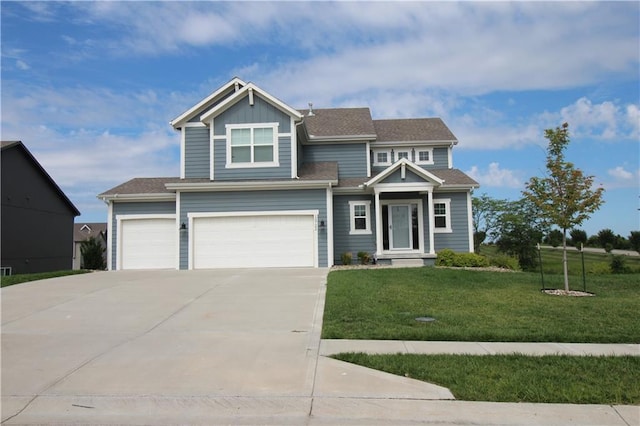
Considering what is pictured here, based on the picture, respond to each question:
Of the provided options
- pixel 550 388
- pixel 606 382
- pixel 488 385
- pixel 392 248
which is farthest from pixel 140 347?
pixel 392 248

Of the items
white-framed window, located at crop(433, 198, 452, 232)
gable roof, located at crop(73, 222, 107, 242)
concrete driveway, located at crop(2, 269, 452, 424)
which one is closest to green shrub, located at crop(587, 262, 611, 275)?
white-framed window, located at crop(433, 198, 452, 232)

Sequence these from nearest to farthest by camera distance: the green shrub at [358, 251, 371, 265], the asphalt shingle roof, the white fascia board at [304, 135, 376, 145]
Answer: the green shrub at [358, 251, 371, 265] < the white fascia board at [304, 135, 376, 145] < the asphalt shingle roof

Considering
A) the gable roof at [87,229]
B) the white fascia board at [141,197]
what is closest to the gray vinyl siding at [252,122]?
the white fascia board at [141,197]

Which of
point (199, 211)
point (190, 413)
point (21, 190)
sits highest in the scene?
point (21, 190)

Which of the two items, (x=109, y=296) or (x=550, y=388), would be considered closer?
(x=550, y=388)

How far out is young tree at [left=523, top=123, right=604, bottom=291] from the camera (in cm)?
1245

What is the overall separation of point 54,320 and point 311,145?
1525cm

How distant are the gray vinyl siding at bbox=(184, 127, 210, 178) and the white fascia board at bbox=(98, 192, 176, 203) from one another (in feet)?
3.64

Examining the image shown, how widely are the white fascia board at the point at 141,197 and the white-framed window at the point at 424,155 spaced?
11576mm

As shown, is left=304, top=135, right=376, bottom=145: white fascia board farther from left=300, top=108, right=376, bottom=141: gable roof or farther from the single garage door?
the single garage door

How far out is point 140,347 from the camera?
285 inches

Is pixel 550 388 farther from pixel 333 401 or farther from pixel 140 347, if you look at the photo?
pixel 140 347

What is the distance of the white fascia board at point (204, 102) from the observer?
65.7 feet

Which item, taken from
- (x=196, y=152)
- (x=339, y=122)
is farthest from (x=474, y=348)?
(x=339, y=122)
